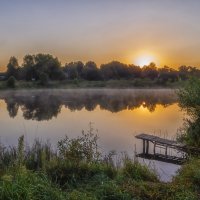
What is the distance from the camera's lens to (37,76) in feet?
283

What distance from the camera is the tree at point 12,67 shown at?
87.3 meters

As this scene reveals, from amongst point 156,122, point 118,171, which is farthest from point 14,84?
point 118,171

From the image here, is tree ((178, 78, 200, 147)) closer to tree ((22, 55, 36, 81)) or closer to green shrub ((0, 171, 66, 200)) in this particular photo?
green shrub ((0, 171, 66, 200))

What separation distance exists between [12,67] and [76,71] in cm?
1471

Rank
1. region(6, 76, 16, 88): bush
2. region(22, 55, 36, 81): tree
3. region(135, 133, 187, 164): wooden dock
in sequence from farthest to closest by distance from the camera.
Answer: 1. region(22, 55, 36, 81): tree
2. region(6, 76, 16, 88): bush
3. region(135, 133, 187, 164): wooden dock

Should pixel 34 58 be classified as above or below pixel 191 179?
above

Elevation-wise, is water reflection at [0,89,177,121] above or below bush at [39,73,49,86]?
below

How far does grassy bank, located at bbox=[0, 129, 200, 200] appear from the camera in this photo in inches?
286

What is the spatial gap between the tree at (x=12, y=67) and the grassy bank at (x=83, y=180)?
76075 mm

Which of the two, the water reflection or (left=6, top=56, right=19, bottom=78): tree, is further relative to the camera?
(left=6, top=56, right=19, bottom=78): tree

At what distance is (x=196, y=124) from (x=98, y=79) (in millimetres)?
80196

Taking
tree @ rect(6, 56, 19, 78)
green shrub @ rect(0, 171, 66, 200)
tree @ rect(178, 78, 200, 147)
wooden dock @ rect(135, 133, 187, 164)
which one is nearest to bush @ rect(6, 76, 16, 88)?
tree @ rect(6, 56, 19, 78)

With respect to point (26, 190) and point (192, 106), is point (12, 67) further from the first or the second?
point (26, 190)

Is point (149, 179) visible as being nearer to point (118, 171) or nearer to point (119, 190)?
point (118, 171)
